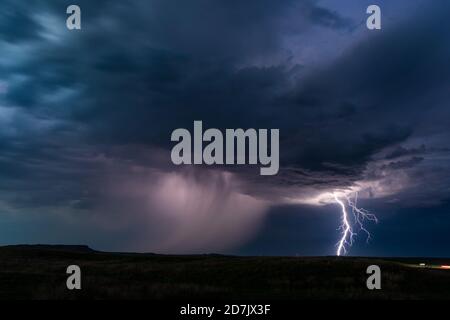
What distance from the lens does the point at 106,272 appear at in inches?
1615

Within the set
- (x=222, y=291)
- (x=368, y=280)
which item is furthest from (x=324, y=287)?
(x=222, y=291)

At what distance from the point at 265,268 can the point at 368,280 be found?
8.58 meters

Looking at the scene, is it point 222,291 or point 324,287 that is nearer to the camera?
point 222,291
